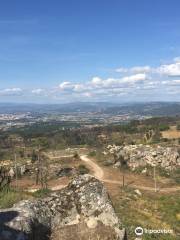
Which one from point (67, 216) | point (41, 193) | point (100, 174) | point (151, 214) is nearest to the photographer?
point (67, 216)

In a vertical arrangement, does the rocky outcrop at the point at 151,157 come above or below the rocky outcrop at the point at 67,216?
below

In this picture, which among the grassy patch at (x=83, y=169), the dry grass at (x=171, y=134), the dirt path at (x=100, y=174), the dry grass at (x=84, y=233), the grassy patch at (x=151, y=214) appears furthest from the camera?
the dry grass at (x=171, y=134)

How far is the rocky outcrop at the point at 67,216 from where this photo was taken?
10.0 m

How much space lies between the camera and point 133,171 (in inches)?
2923

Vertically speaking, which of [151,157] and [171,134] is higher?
[171,134]

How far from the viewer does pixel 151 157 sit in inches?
3056

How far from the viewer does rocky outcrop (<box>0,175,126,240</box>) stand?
32.9ft

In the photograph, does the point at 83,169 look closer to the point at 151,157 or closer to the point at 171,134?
the point at 151,157

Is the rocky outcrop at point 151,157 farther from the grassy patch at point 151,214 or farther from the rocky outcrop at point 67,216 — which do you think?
the rocky outcrop at point 67,216

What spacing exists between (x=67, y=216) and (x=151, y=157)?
6735 cm

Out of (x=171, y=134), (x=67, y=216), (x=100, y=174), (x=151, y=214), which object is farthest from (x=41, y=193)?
(x=171, y=134)

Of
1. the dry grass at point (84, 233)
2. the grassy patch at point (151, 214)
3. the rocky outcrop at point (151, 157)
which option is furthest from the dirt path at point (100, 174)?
the dry grass at point (84, 233)

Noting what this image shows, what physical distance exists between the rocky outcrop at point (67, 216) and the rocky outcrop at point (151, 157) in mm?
63795

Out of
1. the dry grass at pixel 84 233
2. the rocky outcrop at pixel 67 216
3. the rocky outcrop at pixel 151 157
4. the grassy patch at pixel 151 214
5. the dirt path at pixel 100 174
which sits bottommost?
the dirt path at pixel 100 174
